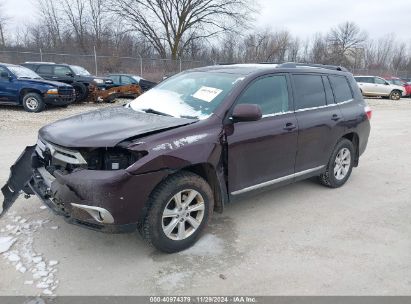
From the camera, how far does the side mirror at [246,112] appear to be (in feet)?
12.1

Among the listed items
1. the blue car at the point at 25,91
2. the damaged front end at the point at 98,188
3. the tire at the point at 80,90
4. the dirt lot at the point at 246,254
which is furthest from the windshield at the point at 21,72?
the damaged front end at the point at 98,188

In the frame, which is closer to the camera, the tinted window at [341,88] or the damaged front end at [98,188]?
the damaged front end at [98,188]

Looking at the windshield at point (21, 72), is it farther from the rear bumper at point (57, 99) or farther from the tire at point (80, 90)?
the tire at point (80, 90)

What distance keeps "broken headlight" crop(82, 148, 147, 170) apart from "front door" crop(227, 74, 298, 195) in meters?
1.07

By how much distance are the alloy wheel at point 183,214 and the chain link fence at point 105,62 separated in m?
A: 20.5

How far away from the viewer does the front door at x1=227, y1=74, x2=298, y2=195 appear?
3.88 metres

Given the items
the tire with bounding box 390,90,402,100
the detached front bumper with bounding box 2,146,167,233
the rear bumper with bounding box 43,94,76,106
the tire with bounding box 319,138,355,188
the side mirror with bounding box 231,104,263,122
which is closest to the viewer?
the detached front bumper with bounding box 2,146,167,233

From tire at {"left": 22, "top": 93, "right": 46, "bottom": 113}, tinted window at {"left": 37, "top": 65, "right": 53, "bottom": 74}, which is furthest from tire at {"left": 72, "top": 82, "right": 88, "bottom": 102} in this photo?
tire at {"left": 22, "top": 93, "right": 46, "bottom": 113}

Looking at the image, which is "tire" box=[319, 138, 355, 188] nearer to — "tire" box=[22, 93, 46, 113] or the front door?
the front door

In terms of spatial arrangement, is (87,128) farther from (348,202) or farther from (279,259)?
(348,202)

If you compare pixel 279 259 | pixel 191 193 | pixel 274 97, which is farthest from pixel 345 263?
pixel 274 97

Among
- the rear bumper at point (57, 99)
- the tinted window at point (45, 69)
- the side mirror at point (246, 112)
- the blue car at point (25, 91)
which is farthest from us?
the tinted window at point (45, 69)

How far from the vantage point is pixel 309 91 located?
4844 millimetres

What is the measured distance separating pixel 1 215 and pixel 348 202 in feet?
14.1
